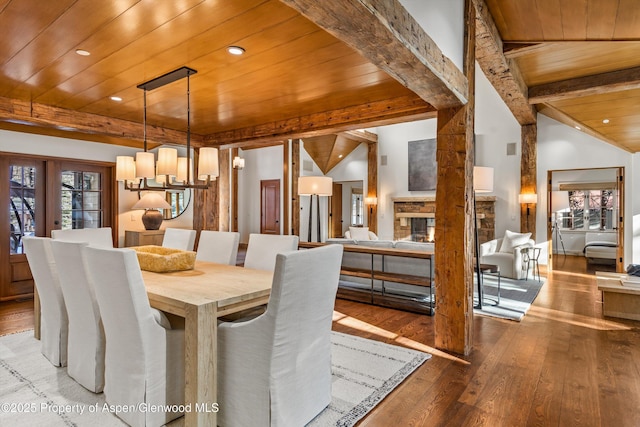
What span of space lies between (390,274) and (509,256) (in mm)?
2865

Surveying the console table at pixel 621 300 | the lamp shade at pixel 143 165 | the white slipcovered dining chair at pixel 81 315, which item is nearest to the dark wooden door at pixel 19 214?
the lamp shade at pixel 143 165

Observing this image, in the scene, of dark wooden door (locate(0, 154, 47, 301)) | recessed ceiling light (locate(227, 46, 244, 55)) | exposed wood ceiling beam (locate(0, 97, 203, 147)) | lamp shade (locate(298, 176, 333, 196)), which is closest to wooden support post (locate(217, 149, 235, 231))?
exposed wood ceiling beam (locate(0, 97, 203, 147))

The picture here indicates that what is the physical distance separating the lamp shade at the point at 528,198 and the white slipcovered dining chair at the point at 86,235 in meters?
7.29

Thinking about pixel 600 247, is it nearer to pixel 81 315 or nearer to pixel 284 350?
pixel 284 350

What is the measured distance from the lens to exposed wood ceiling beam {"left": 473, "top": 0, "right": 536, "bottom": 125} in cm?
334

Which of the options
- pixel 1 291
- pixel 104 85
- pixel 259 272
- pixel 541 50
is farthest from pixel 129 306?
pixel 541 50

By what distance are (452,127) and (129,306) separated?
8.82 ft

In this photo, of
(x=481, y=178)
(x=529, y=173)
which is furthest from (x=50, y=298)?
(x=529, y=173)

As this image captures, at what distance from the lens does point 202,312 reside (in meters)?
1.88

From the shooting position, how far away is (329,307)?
6.93ft

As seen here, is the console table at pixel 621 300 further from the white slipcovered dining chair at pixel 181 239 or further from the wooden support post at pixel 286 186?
the wooden support post at pixel 286 186

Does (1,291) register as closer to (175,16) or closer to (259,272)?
(259,272)

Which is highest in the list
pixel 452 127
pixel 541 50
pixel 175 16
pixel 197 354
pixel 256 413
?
pixel 541 50

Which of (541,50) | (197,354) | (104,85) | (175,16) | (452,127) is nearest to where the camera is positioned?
(197,354)
